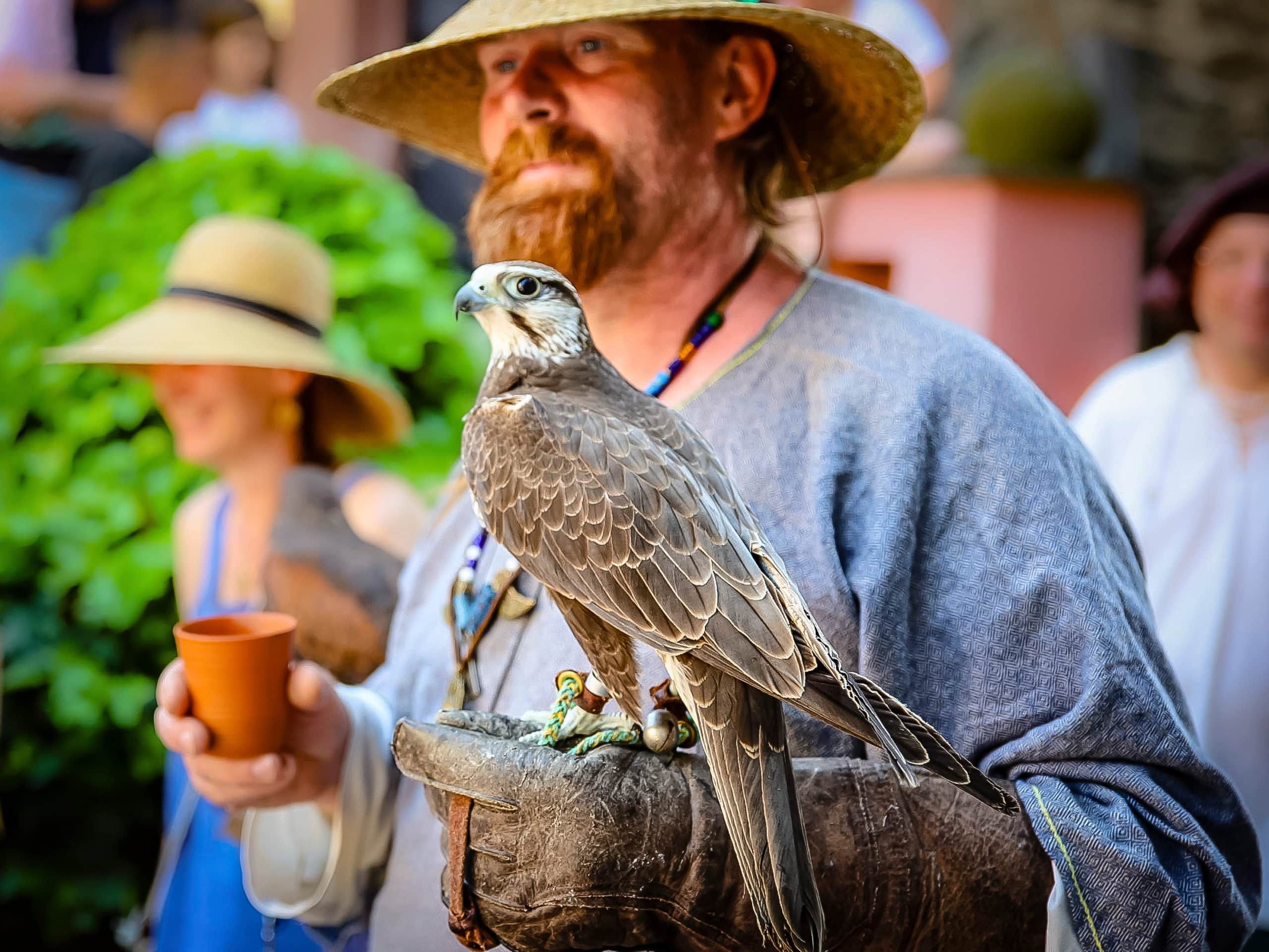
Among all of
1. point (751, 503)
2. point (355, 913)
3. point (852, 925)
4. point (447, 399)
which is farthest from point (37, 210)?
point (852, 925)

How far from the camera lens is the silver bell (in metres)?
1.37

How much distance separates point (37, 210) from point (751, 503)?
4.74 metres

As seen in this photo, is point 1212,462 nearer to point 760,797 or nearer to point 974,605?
point 974,605

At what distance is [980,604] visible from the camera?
1507 millimetres

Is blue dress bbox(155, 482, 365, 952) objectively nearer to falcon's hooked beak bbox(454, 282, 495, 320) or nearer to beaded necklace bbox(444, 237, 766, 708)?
beaded necklace bbox(444, 237, 766, 708)

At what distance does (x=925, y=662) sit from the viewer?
152 centimetres

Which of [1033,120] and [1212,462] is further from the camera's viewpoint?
[1033,120]

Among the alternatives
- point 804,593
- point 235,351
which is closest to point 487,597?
point 804,593

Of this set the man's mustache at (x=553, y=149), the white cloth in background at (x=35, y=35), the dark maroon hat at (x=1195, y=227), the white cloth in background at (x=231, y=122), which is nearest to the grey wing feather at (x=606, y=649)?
the man's mustache at (x=553, y=149)

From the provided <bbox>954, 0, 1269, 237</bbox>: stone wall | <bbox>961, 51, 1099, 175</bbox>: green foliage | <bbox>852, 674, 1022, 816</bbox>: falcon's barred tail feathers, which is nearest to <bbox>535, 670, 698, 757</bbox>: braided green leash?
<bbox>852, 674, 1022, 816</bbox>: falcon's barred tail feathers

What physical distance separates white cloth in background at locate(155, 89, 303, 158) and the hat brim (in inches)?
102

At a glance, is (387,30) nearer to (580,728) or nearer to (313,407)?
(313,407)

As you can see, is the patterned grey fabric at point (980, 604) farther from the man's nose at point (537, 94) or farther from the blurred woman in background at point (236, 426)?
the blurred woman in background at point (236, 426)

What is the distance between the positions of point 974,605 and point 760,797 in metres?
0.46
